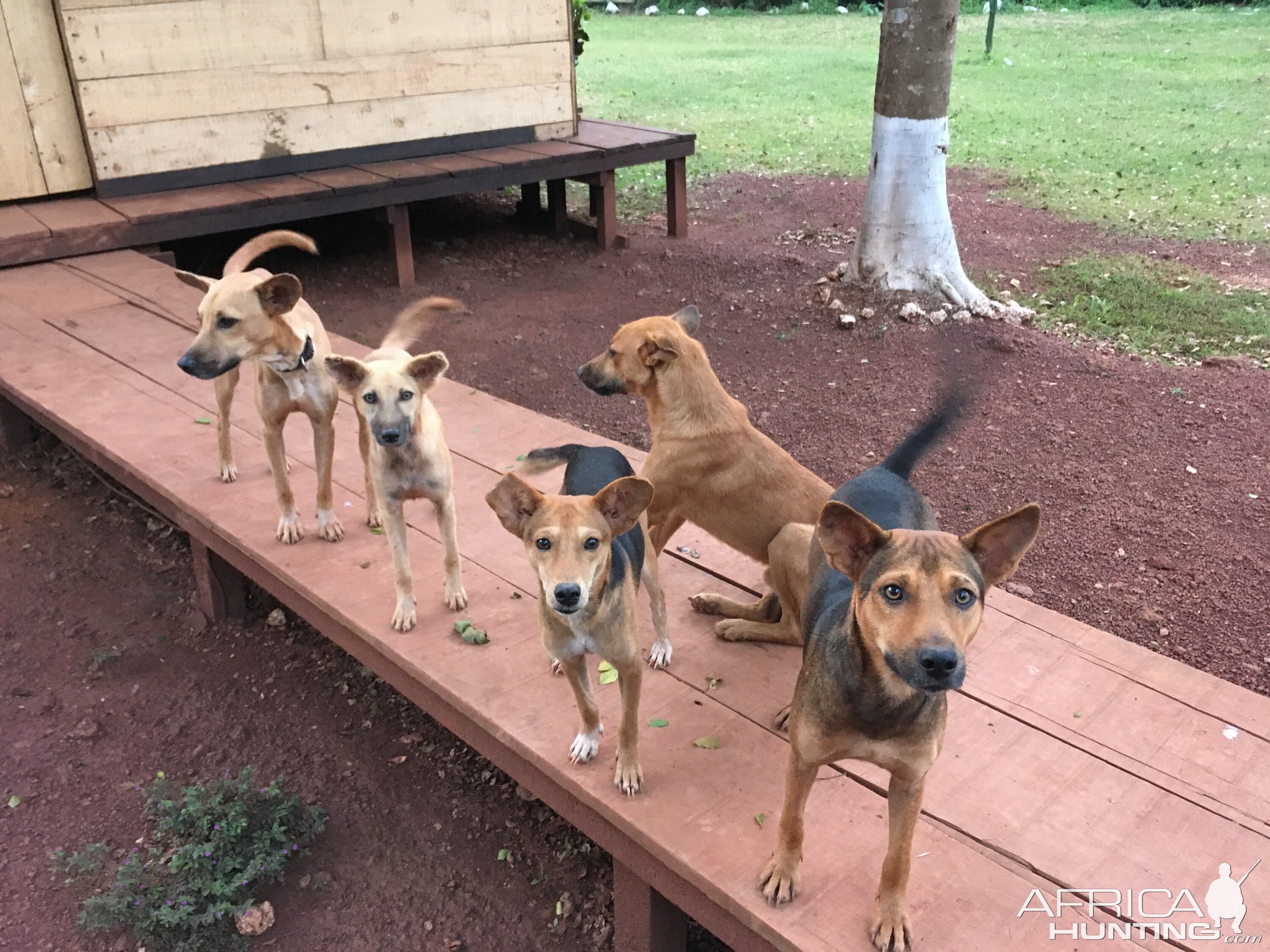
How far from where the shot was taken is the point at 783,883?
2457mm

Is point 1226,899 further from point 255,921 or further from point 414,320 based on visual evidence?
point 414,320

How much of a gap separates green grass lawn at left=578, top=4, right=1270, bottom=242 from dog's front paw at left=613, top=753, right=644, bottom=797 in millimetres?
9266

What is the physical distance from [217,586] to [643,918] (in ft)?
9.72

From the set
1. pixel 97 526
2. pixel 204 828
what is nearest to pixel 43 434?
pixel 97 526

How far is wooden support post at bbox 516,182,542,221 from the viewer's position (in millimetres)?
10867

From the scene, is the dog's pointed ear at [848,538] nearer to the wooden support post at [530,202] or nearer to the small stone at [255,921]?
the small stone at [255,921]

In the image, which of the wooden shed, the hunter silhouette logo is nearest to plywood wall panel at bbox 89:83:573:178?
the wooden shed

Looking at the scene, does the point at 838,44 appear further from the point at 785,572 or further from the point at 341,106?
the point at 785,572

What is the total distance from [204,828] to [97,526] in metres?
2.86

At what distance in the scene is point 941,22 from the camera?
7.13 m

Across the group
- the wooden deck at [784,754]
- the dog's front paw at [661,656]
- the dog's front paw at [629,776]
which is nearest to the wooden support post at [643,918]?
the wooden deck at [784,754]

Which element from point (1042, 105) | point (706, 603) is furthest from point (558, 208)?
point (1042, 105)

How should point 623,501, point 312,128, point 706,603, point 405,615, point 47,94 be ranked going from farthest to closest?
point 312,128 → point 47,94 → point 706,603 → point 405,615 → point 623,501

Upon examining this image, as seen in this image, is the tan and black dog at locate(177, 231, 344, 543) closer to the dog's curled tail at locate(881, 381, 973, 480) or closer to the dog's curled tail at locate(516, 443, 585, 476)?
the dog's curled tail at locate(516, 443, 585, 476)
